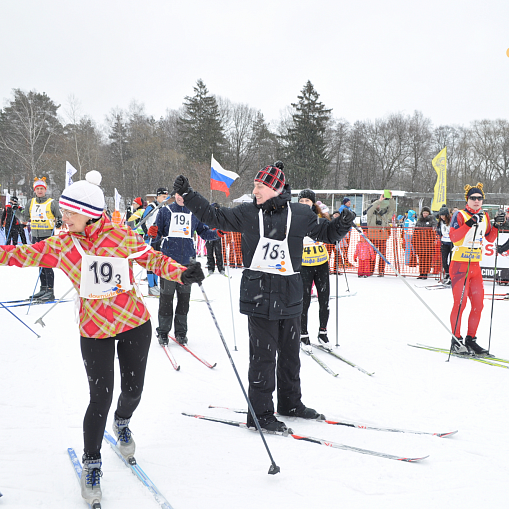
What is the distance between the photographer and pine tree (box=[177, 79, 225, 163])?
41.7m

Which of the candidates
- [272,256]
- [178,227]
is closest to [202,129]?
[178,227]

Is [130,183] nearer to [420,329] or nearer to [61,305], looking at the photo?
[61,305]

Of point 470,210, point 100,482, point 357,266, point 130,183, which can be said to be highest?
point 130,183

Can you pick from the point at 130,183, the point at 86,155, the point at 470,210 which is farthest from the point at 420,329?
the point at 130,183

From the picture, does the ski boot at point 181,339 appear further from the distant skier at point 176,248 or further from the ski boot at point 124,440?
the ski boot at point 124,440

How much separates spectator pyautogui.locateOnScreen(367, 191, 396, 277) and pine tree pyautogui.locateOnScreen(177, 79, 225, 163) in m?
30.7

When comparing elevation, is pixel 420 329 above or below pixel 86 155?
below

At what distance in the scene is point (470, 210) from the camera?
16.4ft

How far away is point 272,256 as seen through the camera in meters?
3.01

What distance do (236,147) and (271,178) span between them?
154 ft

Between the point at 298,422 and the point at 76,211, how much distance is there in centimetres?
229

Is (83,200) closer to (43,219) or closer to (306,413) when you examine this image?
(306,413)

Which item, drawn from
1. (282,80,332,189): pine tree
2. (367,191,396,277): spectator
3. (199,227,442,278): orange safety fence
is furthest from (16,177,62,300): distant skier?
(282,80,332,189): pine tree

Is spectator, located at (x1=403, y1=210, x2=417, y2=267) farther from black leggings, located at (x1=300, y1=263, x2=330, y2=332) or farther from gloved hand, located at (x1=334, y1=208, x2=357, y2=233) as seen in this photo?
gloved hand, located at (x1=334, y1=208, x2=357, y2=233)
